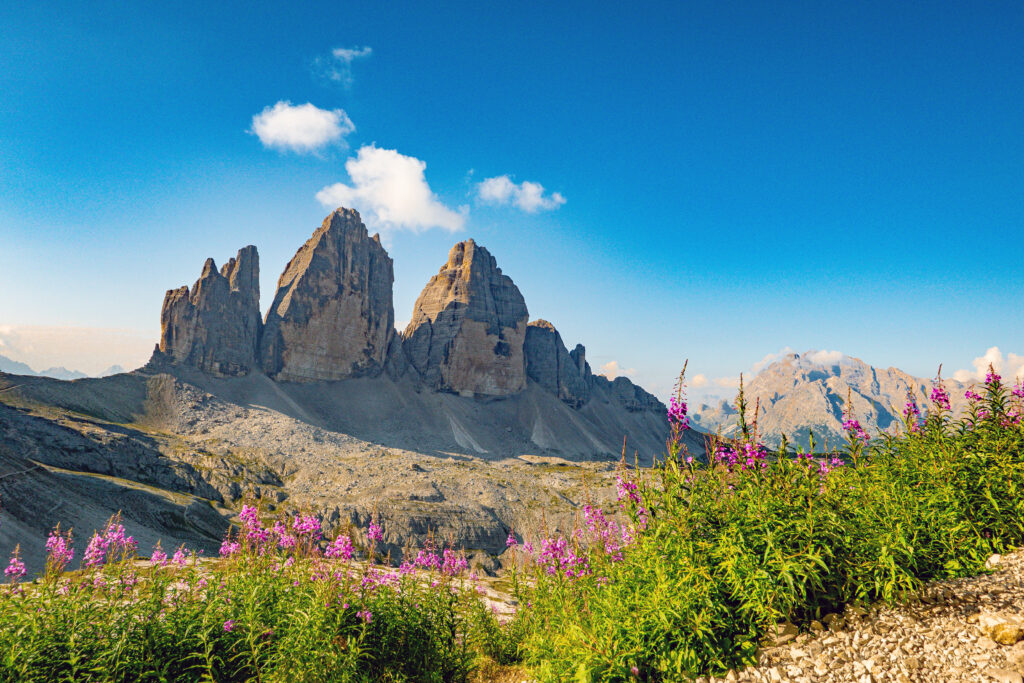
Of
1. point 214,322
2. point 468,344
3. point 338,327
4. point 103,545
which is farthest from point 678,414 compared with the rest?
point 468,344

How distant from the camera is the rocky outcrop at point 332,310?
501 feet

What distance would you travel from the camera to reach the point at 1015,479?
28.3ft

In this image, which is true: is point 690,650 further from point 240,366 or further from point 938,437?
point 240,366

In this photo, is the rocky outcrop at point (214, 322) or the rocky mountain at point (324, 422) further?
the rocky outcrop at point (214, 322)

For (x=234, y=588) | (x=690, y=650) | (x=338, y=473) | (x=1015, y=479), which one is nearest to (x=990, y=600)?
(x=1015, y=479)

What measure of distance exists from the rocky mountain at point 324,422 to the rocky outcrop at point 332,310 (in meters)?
0.54

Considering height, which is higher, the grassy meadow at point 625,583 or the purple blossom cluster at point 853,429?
the purple blossom cluster at point 853,429

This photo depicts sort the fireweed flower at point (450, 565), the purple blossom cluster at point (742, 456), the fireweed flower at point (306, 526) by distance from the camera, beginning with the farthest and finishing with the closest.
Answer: the fireweed flower at point (450, 565)
the fireweed flower at point (306, 526)
the purple blossom cluster at point (742, 456)

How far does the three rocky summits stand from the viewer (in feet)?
458

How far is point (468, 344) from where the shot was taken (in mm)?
185375

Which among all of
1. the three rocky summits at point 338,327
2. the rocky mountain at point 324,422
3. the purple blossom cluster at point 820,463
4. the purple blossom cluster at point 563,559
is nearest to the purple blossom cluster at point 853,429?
the purple blossom cluster at point 820,463

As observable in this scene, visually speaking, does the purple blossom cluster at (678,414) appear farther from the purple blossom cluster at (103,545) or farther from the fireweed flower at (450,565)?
the purple blossom cluster at (103,545)

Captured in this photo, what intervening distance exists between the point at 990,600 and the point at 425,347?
612 feet

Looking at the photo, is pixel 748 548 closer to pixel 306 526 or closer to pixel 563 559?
pixel 563 559
